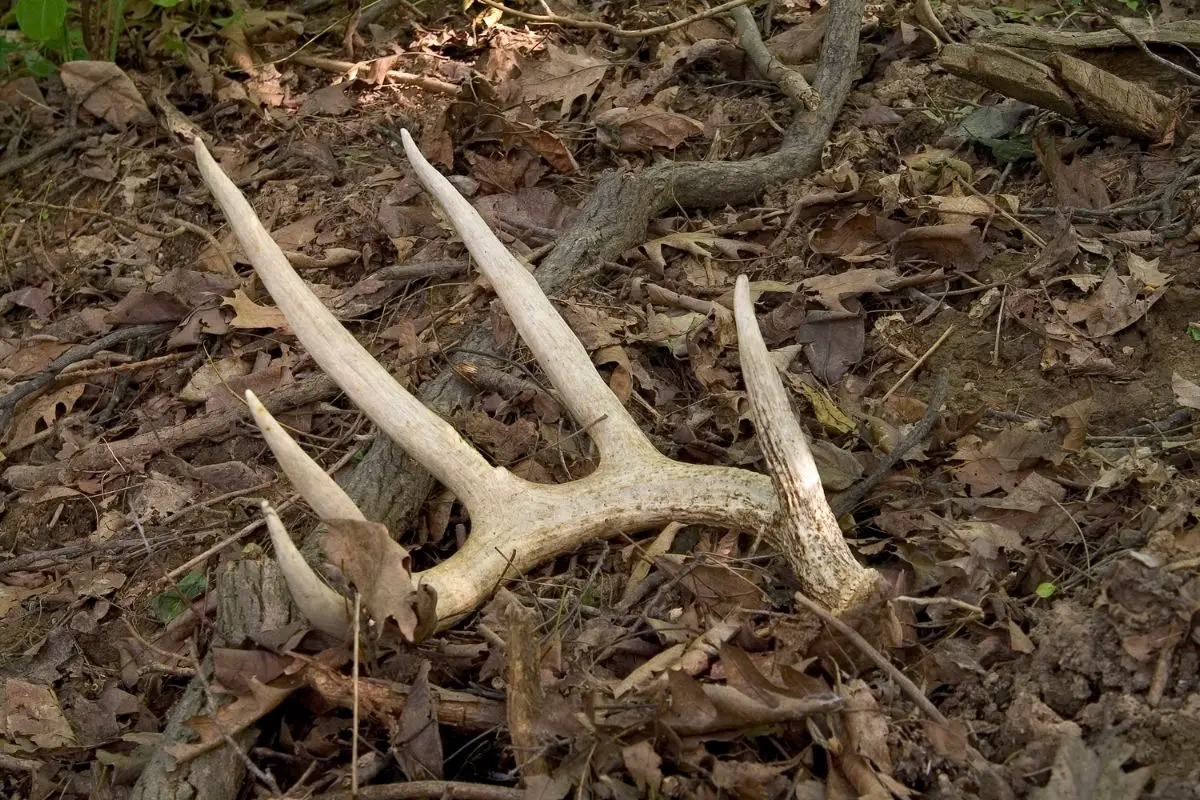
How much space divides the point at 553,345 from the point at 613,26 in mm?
2713

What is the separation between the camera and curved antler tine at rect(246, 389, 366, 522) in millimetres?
2240

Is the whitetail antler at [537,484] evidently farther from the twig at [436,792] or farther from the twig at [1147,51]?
the twig at [1147,51]

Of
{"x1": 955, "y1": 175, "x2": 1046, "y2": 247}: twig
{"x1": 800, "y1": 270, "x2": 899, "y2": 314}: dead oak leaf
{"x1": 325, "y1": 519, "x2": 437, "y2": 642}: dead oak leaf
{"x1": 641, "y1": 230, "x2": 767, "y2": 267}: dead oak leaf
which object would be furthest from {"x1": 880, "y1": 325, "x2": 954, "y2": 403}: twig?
{"x1": 325, "y1": 519, "x2": 437, "y2": 642}: dead oak leaf

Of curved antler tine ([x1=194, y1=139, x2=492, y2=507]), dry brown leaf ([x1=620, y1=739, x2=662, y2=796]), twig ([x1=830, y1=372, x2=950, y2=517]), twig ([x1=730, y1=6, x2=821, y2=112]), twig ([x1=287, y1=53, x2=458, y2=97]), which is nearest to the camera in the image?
dry brown leaf ([x1=620, y1=739, x2=662, y2=796])

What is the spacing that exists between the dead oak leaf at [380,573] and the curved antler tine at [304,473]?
0.05 metres

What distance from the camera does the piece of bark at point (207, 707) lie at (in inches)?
92.2

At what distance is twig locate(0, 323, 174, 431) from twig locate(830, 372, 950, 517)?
2781 millimetres

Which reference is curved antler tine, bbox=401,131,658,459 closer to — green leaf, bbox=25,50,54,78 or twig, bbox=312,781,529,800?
twig, bbox=312,781,529,800

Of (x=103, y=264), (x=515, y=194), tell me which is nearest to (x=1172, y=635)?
(x=515, y=194)

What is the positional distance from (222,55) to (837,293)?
12.2 ft

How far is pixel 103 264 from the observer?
14.9 ft

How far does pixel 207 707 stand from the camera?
2.47m

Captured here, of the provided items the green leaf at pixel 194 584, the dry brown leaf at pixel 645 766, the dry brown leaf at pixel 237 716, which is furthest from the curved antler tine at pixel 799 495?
the green leaf at pixel 194 584

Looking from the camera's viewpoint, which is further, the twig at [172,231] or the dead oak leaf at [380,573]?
the twig at [172,231]
